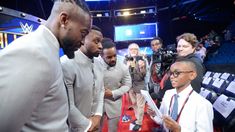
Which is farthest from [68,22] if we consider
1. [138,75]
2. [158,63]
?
[138,75]

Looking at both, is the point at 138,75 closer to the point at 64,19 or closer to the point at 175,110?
the point at 175,110

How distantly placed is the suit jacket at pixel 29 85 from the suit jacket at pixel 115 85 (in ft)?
6.99

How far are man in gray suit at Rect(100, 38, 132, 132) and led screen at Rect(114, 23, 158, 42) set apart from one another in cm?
949

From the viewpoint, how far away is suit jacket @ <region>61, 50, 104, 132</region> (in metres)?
1.84

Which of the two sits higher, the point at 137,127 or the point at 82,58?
the point at 82,58

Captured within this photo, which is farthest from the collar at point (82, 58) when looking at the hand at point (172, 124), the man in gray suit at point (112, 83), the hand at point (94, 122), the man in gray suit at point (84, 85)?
the man in gray suit at point (112, 83)

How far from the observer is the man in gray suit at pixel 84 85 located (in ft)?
6.08

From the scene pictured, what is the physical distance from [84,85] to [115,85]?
4.94ft

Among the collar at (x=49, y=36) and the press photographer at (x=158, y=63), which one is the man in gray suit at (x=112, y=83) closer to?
the press photographer at (x=158, y=63)

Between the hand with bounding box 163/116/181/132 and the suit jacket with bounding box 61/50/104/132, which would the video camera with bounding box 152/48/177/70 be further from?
the suit jacket with bounding box 61/50/104/132

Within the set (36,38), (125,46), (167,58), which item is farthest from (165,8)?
(36,38)

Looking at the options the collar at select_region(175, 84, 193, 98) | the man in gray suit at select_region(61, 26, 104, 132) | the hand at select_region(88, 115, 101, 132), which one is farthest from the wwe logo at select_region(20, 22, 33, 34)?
the collar at select_region(175, 84, 193, 98)

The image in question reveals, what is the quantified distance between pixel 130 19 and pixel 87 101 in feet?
40.2

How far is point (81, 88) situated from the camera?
194cm
